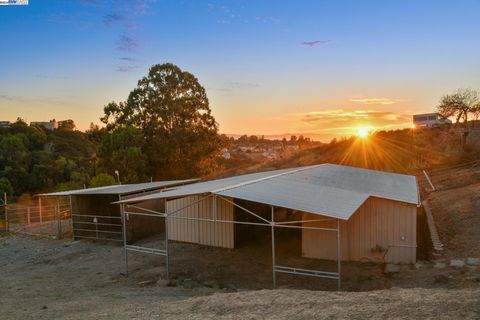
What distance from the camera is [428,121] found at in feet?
184

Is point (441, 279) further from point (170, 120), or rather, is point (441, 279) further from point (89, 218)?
point (170, 120)

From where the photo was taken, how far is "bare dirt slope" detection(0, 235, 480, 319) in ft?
19.1

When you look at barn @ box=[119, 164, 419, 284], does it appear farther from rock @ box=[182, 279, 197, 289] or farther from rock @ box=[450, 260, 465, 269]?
rock @ box=[450, 260, 465, 269]

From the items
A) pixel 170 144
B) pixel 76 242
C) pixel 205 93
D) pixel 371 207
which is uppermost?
pixel 205 93

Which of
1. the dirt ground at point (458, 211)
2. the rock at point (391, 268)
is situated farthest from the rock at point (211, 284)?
the dirt ground at point (458, 211)

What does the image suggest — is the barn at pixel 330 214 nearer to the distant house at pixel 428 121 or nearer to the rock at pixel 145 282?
the rock at pixel 145 282

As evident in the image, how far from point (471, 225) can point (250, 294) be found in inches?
441

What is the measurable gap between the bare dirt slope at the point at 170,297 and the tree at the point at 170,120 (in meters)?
15.7

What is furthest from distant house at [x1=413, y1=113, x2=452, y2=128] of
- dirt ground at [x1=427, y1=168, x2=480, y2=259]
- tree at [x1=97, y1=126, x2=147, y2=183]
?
tree at [x1=97, y1=126, x2=147, y2=183]

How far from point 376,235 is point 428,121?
51.4 m

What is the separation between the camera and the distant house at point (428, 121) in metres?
50.7

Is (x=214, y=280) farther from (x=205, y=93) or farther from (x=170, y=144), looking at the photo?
(x=205, y=93)

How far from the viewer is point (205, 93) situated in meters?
31.0

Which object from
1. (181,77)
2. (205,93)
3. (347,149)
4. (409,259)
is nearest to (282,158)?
(347,149)
